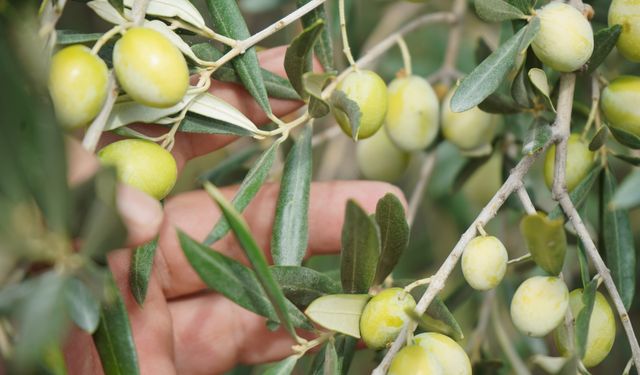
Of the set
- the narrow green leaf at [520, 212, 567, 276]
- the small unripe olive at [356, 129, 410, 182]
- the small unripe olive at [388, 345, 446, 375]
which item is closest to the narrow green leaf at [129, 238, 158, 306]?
the small unripe olive at [388, 345, 446, 375]

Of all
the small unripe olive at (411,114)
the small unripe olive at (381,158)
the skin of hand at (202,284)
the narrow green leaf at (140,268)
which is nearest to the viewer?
the narrow green leaf at (140,268)

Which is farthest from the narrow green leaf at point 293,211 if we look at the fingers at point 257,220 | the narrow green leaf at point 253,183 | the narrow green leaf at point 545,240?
the narrow green leaf at point 545,240

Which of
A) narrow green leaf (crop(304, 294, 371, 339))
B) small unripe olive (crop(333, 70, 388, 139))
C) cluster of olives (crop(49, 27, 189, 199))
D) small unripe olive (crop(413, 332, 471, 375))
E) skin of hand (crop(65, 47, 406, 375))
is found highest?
cluster of olives (crop(49, 27, 189, 199))

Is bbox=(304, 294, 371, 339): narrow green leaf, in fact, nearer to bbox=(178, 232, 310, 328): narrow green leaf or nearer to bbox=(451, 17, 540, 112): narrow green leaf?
bbox=(178, 232, 310, 328): narrow green leaf

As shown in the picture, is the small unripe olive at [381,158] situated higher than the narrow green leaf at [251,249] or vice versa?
the narrow green leaf at [251,249]

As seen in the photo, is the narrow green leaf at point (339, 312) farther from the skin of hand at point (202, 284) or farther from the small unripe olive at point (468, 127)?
the small unripe olive at point (468, 127)

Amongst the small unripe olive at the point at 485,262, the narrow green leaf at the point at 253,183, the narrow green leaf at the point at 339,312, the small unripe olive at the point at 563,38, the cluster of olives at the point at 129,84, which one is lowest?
the narrow green leaf at the point at 339,312
